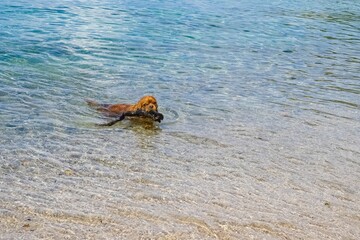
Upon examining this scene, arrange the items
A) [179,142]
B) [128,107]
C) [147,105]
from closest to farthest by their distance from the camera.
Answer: [179,142] → [147,105] → [128,107]

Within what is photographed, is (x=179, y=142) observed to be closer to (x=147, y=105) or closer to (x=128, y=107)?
(x=147, y=105)

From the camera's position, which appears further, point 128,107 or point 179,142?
point 128,107

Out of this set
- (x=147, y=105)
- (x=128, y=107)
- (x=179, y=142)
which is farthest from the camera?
(x=128, y=107)

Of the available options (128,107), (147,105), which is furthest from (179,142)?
(128,107)

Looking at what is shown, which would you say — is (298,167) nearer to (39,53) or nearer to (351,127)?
(351,127)

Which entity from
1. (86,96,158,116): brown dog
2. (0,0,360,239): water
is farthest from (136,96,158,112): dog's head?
(0,0,360,239): water

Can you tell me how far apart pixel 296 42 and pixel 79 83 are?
30.3 feet

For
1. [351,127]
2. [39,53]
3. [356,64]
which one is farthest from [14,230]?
[356,64]

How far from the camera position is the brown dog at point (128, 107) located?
786cm

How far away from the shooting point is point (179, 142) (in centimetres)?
700

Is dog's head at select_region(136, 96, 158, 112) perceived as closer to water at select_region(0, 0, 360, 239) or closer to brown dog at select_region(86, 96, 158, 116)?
brown dog at select_region(86, 96, 158, 116)

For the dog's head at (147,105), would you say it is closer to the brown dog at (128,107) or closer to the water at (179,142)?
the brown dog at (128,107)

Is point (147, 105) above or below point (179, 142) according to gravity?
above

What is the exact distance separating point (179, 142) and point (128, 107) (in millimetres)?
1421
